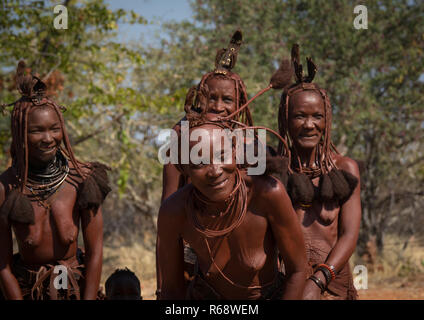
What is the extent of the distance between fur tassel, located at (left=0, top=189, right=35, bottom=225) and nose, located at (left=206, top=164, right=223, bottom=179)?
1478mm

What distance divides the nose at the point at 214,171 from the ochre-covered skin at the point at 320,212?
4.67ft

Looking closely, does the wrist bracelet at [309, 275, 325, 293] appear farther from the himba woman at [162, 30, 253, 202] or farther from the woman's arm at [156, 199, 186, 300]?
the himba woman at [162, 30, 253, 202]

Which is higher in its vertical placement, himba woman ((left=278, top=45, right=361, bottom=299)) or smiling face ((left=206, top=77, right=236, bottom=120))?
smiling face ((left=206, top=77, right=236, bottom=120))

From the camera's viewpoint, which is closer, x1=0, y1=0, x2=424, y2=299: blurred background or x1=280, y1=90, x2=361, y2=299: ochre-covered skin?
x1=280, y1=90, x2=361, y2=299: ochre-covered skin

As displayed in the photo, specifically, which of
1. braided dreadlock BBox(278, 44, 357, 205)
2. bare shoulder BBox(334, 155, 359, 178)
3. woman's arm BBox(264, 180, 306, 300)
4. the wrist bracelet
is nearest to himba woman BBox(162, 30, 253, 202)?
braided dreadlock BBox(278, 44, 357, 205)

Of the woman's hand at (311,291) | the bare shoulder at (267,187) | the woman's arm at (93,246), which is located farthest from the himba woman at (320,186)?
the woman's arm at (93,246)

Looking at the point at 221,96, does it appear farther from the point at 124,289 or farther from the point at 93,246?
the point at 124,289

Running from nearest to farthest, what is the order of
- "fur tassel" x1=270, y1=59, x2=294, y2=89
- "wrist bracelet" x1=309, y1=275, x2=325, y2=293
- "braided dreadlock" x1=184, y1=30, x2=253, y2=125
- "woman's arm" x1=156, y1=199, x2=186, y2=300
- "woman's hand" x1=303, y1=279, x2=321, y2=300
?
"woman's arm" x1=156, y1=199, x2=186, y2=300, "fur tassel" x1=270, y1=59, x2=294, y2=89, "woman's hand" x1=303, y1=279, x2=321, y2=300, "wrist bracelet" x1=309, y1=275, x2=325, y2=293, "braided dreadlock" x1=184, y1=30, x2=253, y2=125

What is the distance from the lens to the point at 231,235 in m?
3.11

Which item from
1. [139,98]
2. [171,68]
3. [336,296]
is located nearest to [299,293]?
[336,296]

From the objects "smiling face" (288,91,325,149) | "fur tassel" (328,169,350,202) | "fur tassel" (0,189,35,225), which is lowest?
"fur tassel" (0,189,35,225)

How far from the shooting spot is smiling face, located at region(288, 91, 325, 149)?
4.15 metres

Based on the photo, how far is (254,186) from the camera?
9.97 ft
